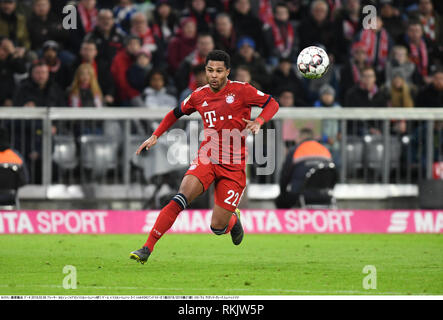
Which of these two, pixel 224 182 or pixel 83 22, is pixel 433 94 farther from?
pixel 224 182

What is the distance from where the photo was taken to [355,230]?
1330 centimetres

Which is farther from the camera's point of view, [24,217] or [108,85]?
[108,85]

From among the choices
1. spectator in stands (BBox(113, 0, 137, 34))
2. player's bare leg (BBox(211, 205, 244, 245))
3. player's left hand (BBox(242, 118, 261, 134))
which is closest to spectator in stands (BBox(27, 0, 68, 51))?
spectator in stands (BBox(113, 0, 137, 34))

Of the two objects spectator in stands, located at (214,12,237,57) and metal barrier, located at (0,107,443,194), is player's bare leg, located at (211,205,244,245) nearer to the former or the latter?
metal barrier, located at (0,107,443,194)

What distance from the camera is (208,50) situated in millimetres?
15266

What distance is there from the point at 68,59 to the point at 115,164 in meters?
2.66

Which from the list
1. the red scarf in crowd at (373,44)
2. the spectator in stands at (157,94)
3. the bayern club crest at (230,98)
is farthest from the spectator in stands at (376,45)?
the bayern club crest at (230,98)

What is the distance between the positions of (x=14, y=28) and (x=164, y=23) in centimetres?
290

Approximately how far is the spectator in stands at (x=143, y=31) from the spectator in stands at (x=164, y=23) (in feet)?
0.66

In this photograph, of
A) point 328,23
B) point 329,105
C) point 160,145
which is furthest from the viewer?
point 328,23

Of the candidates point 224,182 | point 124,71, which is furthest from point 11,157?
point 224,182

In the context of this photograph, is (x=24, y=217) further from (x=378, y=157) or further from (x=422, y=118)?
(x=422, y=118)
